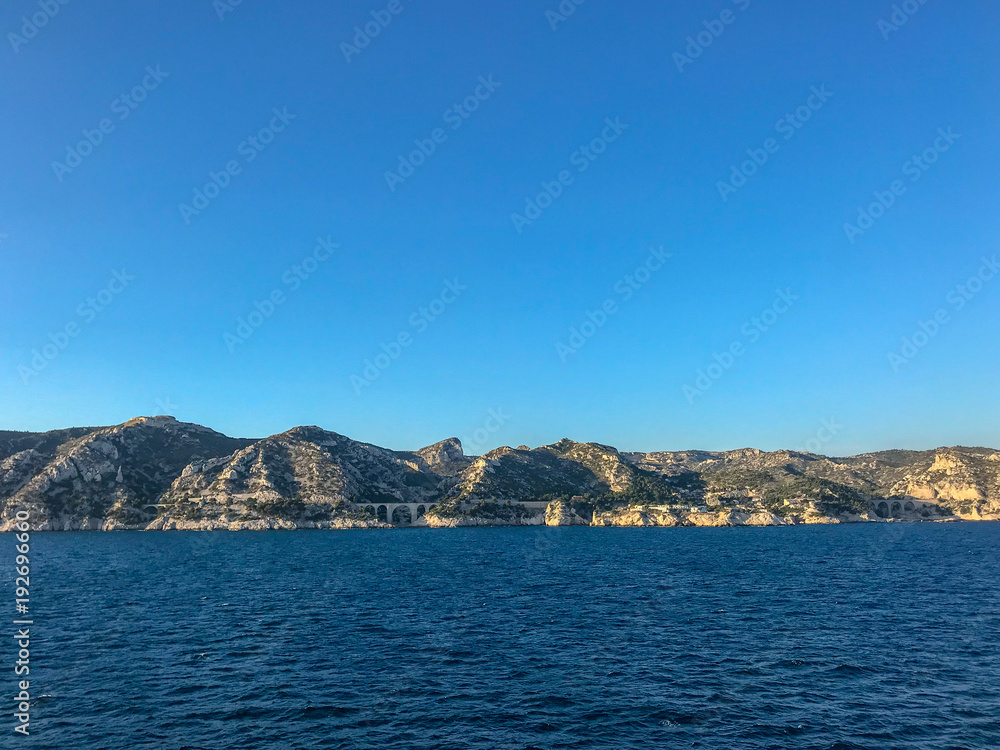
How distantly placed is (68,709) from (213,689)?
8.03 meters

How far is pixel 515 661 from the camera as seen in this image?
4447 cm

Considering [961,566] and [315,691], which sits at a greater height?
[315,691]

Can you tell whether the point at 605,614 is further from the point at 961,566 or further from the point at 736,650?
the point at 961,566

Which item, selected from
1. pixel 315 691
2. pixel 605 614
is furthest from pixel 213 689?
pixel 605 614

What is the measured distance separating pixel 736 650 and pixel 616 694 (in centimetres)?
1588

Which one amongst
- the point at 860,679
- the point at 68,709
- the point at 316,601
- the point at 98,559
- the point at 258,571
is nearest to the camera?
the point at 68,709

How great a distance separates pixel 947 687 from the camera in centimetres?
3831

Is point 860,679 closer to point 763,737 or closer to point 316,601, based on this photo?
point 763,737

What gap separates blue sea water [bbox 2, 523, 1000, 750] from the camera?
31.5 metres

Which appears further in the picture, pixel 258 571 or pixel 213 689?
pixel 258 571

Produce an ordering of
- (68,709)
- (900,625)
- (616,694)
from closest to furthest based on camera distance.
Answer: (68,709)
(616,694)
(900,625)

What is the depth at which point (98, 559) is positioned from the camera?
121 m

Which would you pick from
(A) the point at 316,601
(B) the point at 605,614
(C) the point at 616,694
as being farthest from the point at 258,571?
(C) the point at 616,694

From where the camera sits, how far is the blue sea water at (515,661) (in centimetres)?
3148
